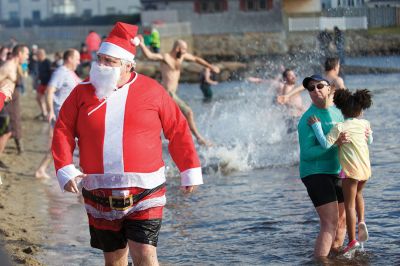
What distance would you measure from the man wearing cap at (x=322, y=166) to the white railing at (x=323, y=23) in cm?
1726

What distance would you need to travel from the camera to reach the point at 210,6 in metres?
69.8

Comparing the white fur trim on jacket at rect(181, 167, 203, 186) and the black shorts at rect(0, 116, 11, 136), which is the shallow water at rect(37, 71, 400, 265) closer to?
the black shorts at rect(0, 116, 11, 136)

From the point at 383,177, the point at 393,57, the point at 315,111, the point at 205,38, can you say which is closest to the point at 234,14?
the point at 205,38

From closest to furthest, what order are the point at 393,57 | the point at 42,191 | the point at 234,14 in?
the point at 42,191
the point at 393,57
the point at 234,14

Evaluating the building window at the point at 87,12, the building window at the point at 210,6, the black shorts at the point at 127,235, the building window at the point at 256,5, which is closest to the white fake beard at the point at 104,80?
the black shorts at the point at 127,235

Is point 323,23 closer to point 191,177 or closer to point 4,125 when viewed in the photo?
point 4,125

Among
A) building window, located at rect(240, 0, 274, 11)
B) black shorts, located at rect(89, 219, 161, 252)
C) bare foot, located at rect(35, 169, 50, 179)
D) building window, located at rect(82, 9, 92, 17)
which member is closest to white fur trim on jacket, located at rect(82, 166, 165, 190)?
black shorts, located at rect(89, 219, 161, 252)

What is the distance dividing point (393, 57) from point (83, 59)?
19733mm

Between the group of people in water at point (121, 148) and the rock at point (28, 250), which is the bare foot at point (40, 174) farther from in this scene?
the group of people in water at point (121, 148)

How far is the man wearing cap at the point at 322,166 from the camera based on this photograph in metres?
7.05

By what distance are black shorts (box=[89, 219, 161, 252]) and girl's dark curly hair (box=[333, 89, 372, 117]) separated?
230 cm

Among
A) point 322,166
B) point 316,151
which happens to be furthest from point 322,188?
point 316,151

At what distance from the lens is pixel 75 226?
9.73 meters

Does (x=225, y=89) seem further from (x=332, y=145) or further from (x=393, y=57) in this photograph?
(x=332, y=145)
